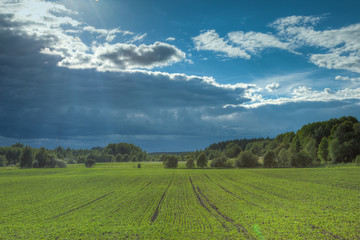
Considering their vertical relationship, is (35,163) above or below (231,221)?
above

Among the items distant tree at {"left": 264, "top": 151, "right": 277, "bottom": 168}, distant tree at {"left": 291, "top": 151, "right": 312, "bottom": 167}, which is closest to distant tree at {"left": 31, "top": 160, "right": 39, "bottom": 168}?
distant tree at {"left": 264, "top": 151, "right": 277, "bottom": 168}

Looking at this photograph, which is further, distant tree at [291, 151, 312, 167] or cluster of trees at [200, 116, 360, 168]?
distant tree at [291, 151, 312, 167]

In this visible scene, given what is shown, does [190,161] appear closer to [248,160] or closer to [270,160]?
[248,160]

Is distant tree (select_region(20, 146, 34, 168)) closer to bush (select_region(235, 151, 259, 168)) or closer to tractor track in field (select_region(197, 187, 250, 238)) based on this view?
bush (select_region(235, 151, 259, 168))

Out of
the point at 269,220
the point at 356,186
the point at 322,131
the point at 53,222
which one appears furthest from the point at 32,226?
the point at 322,131

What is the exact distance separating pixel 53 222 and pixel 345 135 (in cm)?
11729

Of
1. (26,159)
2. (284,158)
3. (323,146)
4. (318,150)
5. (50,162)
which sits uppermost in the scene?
(323,146)

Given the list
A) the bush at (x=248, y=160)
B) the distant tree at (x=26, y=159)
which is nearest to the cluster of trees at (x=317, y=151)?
the bush at (x=248, y=160)

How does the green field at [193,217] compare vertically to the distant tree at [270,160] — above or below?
below

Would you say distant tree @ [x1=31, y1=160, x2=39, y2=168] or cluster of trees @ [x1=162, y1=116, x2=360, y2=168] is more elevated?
cluster of trees @ [x1=162, y1=116, x2=360, y2=168]

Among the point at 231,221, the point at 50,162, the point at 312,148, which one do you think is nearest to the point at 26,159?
the point at 50,162

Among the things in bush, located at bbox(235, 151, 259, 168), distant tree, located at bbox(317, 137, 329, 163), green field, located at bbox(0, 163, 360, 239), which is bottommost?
green field, located at bbox(0, 163, 360, 239)

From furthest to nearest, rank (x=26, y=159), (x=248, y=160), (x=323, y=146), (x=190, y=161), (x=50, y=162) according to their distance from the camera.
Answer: (x=50, y=162)
(x=26, y=159)
(x=190, y=161)
(x=248, y=160)
(x=323, y=146)

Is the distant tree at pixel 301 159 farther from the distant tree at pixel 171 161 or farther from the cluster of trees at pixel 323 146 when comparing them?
the distant tree at pixel 171 161
